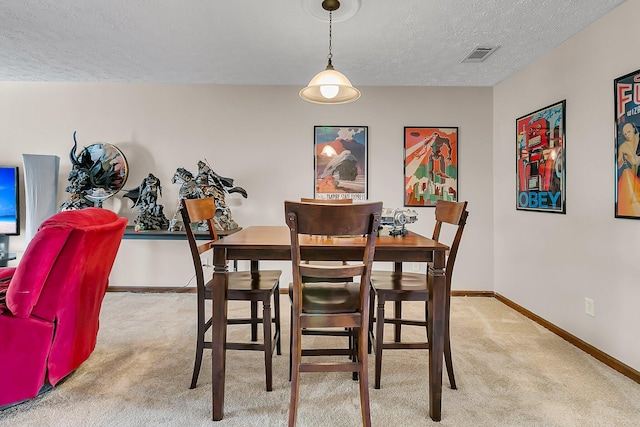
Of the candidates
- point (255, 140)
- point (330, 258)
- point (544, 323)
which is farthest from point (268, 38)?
point (544, 323)

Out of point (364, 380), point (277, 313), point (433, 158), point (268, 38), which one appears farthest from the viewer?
point (433, 158)

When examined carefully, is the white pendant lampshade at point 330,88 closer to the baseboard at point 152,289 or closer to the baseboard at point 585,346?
the baseboard at point 585,346

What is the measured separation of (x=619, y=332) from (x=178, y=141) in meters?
4.15

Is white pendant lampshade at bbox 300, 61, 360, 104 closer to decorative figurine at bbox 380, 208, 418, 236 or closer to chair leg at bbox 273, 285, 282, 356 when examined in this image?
decorative figurine at bbox 380, 208, 418, 236

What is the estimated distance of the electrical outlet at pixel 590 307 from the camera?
2385 millimetres

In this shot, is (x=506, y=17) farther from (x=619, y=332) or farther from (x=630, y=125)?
(x=619, y=332)

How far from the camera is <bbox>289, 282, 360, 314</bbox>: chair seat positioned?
1.52 metres

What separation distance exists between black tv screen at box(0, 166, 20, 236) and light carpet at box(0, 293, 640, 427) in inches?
81.6

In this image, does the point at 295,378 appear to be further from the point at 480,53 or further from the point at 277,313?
the point at 480,53

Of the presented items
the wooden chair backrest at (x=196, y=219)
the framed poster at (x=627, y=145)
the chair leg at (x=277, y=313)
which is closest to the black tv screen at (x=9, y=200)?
the wooden chair backrest at (x=196, y=219)

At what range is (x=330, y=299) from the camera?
1621mm

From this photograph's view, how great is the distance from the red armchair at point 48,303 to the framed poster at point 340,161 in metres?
2.30

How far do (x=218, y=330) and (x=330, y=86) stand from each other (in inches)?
62.2

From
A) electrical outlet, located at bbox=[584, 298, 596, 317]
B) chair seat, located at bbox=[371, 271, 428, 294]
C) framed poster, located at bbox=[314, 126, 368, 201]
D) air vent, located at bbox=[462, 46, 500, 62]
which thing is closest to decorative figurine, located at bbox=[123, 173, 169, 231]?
framed poster, located at bbox=[314, 126, 368, 201]
